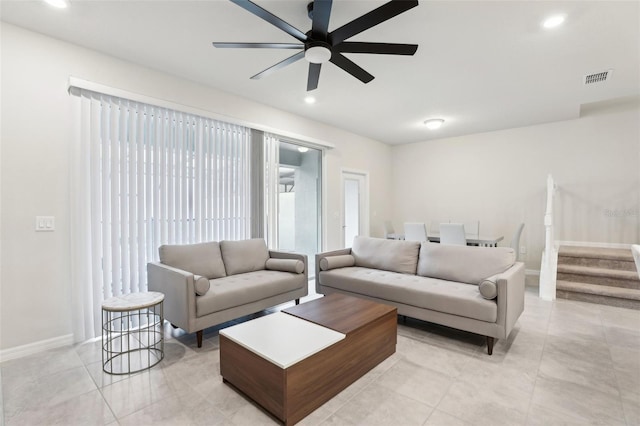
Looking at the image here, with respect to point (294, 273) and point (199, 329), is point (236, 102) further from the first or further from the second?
point (199, 329)

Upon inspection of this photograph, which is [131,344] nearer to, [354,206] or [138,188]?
[138,188]

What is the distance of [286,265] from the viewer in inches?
143

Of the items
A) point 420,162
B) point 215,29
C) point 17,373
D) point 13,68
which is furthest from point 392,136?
point 17,373

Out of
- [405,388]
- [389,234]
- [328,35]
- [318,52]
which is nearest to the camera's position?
[405,388]

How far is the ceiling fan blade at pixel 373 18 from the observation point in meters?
1.77

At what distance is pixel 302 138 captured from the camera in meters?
4.91

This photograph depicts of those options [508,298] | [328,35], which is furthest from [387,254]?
[328,35]

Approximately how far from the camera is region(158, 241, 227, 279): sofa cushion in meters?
3.10

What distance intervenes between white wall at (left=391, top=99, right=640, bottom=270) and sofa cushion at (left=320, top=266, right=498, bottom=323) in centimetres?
360

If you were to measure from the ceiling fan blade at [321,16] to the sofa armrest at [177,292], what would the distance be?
2.22 meters

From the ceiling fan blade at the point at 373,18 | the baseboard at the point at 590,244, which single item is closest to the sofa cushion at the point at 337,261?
the ceiling fan blade at the point at 373,18

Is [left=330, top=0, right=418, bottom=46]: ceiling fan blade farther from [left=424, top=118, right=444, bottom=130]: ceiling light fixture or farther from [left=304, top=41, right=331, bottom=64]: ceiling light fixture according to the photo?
[left=424, top=118, right=444, bottom=130]: ceiling light fixture

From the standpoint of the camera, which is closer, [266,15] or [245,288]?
[266,15]

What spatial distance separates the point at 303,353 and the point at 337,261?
2.21 meters
